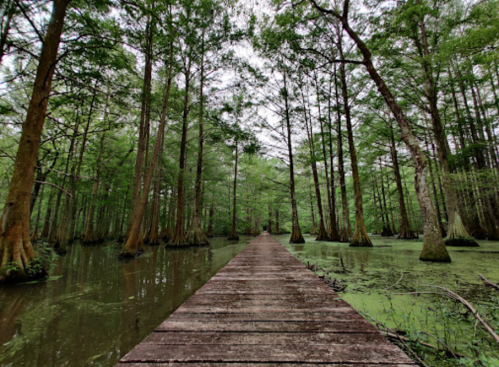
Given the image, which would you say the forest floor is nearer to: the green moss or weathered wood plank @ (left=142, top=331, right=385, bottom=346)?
weathered wood plank @ (left=142, top=331, right=385, bottom=346)

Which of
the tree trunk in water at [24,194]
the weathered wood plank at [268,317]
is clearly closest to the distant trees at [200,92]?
the tree trunk in water at [24,194]

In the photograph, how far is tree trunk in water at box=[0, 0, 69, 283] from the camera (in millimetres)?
3939

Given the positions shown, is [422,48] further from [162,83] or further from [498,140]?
[162,83]

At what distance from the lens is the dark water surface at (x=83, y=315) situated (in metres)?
1.80

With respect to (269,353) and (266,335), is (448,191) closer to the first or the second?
(266,335)

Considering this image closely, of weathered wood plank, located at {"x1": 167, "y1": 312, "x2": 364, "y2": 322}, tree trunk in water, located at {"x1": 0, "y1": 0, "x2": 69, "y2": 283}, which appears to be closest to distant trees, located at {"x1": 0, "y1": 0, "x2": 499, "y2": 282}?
Answer: tree trunk in water, located at {"x1": 0, "y1": 0, "x2": 69, "y2": 283}

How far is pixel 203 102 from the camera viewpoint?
12.9 m

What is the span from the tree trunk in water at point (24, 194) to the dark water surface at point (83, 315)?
416 mm

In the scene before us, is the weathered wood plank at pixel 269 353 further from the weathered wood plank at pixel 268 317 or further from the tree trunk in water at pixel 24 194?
the tree trunk in water at pixel 24 194

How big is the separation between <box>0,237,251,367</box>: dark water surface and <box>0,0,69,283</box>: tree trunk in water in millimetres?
416

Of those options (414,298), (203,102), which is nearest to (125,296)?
(414,298)

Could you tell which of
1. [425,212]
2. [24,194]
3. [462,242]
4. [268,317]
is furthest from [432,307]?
[462,242]

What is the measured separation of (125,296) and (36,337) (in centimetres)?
135

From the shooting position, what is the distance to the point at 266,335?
1347mm
